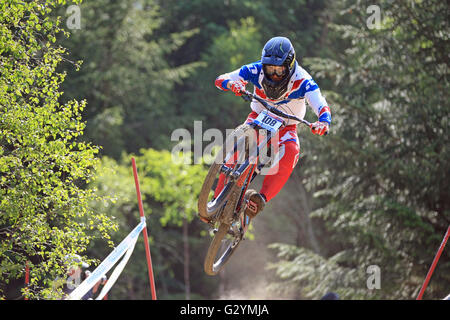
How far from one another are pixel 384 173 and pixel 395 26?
147 inches

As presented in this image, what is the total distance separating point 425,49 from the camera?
1694 cm

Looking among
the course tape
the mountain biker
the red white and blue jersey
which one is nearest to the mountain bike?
the mountain biker

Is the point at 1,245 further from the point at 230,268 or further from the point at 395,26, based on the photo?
the point at 230,268

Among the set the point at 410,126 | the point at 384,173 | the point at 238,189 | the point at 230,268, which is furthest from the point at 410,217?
the point at 230,268

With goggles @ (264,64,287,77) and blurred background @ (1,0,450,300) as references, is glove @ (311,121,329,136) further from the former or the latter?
blurred background @ (1,0,450,300)

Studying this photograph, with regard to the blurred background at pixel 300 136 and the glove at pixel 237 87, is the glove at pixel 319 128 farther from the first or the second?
the blurred background at pixel 300 136

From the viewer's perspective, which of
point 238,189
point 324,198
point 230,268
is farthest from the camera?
point 230,268

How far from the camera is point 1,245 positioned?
25.5 ft

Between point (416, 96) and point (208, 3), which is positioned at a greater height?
point (208, 3)

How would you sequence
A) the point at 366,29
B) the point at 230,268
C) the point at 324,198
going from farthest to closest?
1. the point at 230,268
2. the point at 324,198
3. the point at 366,29

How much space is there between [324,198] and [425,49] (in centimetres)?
908
